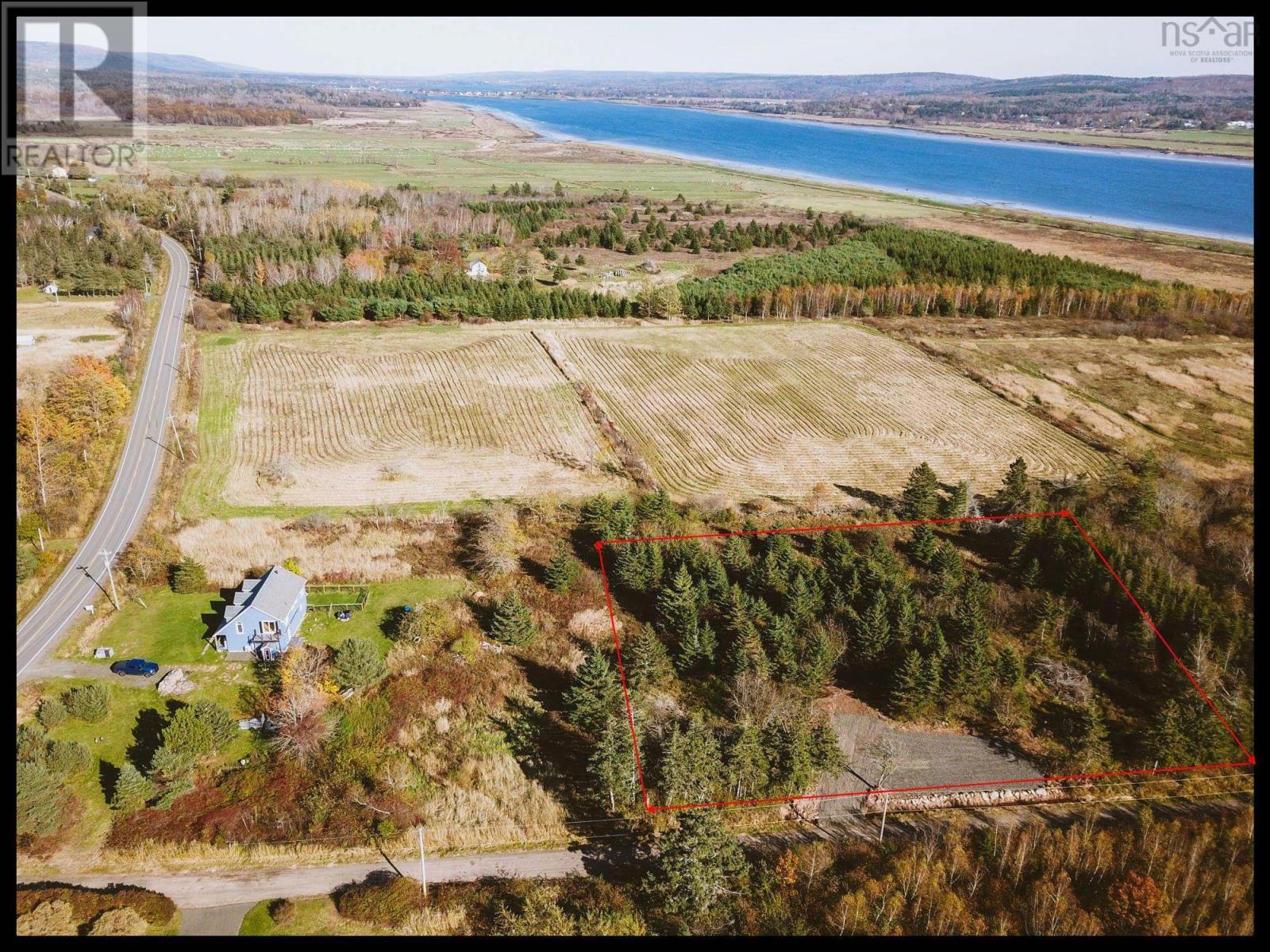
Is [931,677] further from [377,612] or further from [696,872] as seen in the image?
[377,612]

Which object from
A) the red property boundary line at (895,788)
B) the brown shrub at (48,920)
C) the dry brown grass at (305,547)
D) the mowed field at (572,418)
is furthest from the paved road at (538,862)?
the mowed field at (572,418)

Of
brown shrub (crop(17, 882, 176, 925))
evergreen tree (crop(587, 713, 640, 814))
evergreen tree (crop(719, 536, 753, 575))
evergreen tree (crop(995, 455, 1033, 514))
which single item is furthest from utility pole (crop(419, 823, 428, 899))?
evergreen tree (crop(995, 455, 1033, 514))

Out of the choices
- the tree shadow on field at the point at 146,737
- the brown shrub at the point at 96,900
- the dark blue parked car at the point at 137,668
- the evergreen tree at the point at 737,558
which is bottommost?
the brown shrub at the point at 96,900

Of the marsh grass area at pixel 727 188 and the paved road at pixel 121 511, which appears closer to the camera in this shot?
the paved road at pixel 121 511

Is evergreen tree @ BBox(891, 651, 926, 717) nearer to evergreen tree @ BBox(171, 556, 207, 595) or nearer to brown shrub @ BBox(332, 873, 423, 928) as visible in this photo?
brown shrub @ BBox(332, 873, 423, 928)

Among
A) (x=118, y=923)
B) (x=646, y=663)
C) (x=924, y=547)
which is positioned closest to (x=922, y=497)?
(x=924, y=547)

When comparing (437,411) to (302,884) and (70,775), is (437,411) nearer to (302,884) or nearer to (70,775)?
(70,775)

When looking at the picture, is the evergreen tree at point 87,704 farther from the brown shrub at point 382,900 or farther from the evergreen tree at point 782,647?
the evergreen tree at point 782,647

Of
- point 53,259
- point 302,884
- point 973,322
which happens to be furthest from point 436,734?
point 53,259
